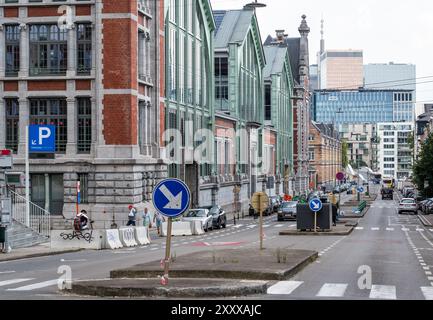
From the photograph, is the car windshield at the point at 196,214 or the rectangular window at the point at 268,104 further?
the rectangular window at the point at 268,104

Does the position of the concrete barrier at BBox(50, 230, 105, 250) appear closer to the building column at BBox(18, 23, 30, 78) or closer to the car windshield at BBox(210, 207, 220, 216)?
the building column at BBox(18, 23, 30, 78)

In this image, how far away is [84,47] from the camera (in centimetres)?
5159

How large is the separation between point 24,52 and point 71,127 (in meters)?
5.26

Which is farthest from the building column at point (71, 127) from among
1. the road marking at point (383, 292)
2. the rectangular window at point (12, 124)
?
the road marking at point (383, 292)

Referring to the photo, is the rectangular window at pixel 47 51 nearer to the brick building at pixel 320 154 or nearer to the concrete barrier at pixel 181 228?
the concrete barrier at pixel 181 228

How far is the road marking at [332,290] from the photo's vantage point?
58.4ft

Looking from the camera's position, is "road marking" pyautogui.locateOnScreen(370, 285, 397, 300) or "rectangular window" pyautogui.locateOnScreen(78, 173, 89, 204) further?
"rectangular window" pyautogui.locateOnScreen(78, 173, 89, 204)

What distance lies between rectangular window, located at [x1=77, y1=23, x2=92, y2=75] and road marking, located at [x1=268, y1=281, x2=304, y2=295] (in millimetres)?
33720

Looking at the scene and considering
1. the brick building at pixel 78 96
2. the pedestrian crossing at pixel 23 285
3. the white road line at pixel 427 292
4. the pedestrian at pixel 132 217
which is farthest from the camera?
the brick building at pixel 78 96

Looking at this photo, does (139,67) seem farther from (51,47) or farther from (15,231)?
(15,231)

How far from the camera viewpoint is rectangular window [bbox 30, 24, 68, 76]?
51844mm

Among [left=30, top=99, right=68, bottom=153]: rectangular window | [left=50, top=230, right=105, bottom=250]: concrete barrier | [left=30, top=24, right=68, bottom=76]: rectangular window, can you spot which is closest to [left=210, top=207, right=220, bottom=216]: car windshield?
[left=30, top=99, right=68, bottom=153]: rectangular window

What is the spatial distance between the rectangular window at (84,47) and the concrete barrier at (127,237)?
14.3 m

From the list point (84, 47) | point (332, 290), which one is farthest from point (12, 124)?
point (332, 290)
